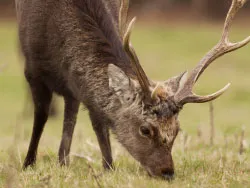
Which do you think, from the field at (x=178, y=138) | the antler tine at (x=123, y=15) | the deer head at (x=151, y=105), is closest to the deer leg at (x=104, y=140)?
the field at (x=178, y=138)

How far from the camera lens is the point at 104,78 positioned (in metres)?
6.95

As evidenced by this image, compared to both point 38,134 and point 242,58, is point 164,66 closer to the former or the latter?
point 242,58

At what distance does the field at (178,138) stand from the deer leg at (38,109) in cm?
13

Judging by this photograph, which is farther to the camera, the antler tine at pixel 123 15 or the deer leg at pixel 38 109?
the deer leg at pixel 38 109

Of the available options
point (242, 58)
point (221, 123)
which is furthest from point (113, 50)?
point (242, 58)

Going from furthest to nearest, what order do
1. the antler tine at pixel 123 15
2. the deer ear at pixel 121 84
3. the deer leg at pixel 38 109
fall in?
the deer leg at pixel 38 109 → the antler tine at pixel 123 15 → the deer ear at pixel 121 84

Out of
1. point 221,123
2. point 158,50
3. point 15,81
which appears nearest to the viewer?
point 221,123

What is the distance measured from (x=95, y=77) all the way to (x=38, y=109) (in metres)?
1.18

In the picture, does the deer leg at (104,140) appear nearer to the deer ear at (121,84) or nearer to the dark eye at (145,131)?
the deer ear at (121,84)

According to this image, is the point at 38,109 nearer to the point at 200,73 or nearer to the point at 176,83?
the point at 176,83

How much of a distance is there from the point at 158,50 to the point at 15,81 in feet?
27.6

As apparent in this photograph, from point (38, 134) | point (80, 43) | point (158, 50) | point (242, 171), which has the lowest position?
point (158, 50)

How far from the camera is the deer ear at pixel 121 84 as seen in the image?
6.67m

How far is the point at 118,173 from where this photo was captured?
6.29 metres
